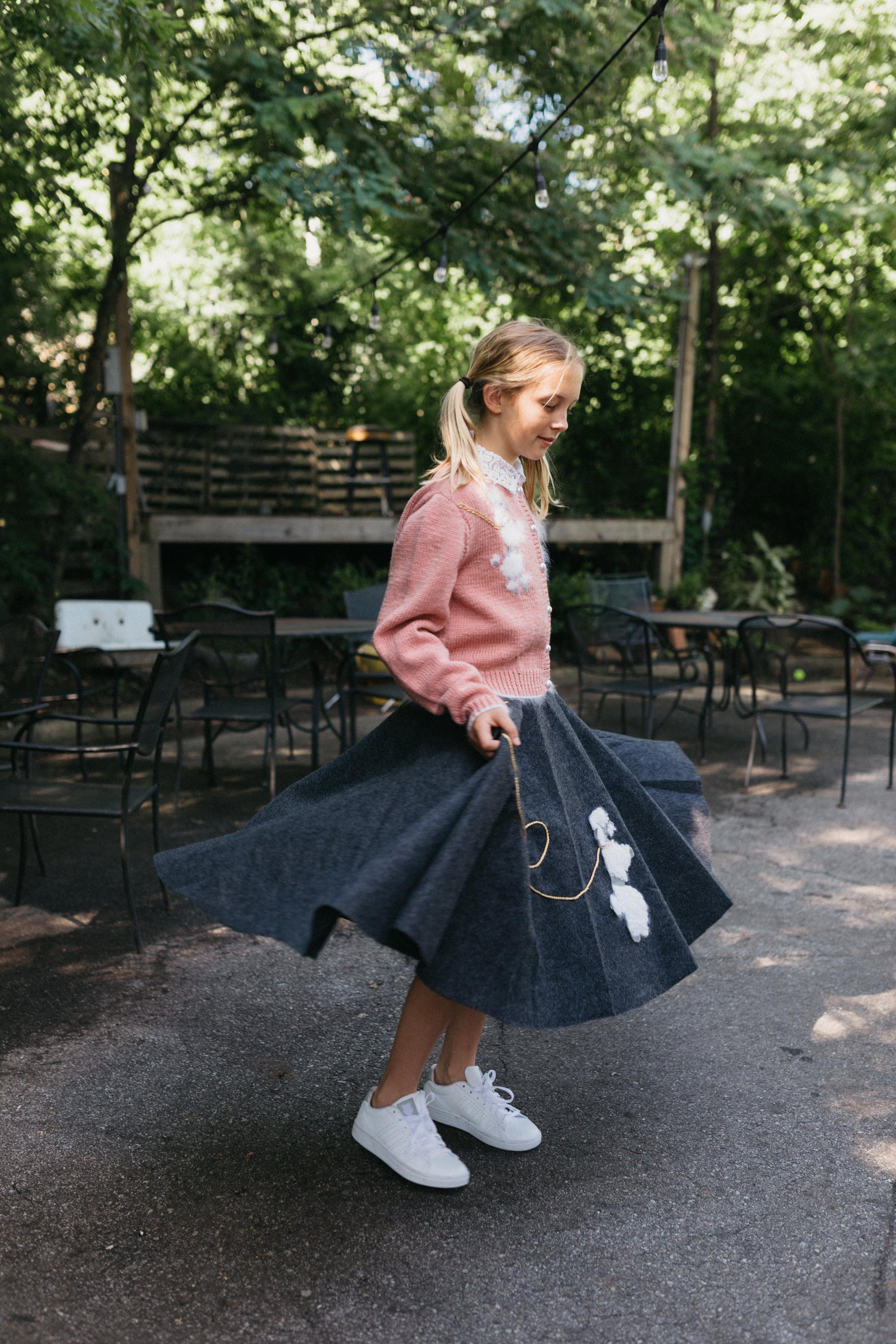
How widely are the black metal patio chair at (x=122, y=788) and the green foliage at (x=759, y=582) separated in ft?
31.6

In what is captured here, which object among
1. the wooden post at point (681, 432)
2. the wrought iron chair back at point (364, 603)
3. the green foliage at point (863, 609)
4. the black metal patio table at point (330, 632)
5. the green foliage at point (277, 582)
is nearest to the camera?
the black metal patio table at point (330, 632)

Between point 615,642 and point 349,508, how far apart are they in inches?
236

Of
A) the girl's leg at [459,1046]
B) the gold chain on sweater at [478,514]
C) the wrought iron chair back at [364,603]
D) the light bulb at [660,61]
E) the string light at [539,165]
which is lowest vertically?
the girl's leg at [459,1046]

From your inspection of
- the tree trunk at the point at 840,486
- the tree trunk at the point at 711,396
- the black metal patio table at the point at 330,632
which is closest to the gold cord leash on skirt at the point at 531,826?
the black metal patio table at the point at 330,632

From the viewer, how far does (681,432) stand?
12406mm

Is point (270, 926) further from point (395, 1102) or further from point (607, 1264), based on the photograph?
point (607, 1264)

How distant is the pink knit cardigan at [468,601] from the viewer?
1993 millimetres

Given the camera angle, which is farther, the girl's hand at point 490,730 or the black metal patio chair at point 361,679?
the black metal patio chair at point 361,679

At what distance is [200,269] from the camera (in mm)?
13391

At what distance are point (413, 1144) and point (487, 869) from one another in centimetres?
67

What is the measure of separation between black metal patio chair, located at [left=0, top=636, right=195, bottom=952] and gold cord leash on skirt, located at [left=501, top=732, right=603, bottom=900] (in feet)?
5.41

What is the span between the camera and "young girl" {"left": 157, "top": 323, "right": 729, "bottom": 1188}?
6.27ft

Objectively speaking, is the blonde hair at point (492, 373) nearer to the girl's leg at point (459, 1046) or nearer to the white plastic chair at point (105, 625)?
the girl's leg at point (459, 1046)

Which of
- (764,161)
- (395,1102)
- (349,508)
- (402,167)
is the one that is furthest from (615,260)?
(395,1102)
